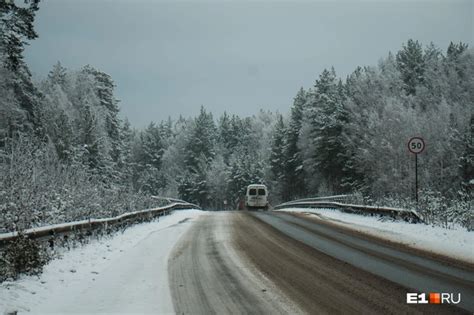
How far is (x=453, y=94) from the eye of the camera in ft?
178

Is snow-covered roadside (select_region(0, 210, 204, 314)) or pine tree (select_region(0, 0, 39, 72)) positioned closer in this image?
snow-covered roadside (select_region(0, 210, 204, 314))

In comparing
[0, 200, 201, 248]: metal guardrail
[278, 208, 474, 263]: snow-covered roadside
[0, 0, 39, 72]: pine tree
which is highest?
[0, 0, 39, 72]: pine tree

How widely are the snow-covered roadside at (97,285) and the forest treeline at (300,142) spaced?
1.75 m

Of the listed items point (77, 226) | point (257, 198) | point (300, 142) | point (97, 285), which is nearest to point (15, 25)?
point (77, 226)

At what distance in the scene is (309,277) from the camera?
7895 millimetres

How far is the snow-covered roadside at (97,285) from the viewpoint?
6406mm

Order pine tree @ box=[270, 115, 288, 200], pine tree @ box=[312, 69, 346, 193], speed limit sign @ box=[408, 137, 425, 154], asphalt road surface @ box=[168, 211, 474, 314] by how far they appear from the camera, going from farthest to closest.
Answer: pine tree @ box=[270, 115, 288, 200] → pine tree @ box=[312, 69, 346, 193] → speed limit sign @ box=[408, 137, 425, 154] → asphalt road surface @ box=[168, 211, 474, 314]

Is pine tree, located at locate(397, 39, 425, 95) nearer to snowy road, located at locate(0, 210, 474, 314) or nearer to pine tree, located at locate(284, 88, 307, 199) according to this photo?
pine tree, located at locate(284, 88, 307, 199)

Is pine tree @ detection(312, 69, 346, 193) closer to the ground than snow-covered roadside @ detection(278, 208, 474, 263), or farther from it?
farther from it

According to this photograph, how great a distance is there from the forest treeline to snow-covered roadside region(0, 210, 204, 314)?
1.75 meters

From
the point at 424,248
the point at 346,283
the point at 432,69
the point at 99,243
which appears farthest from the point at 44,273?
the point at 432,69

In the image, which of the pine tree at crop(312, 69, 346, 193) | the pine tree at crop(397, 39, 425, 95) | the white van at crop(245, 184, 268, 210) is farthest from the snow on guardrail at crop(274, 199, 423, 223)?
the pine tree at crop(397, 39, 425, 95)

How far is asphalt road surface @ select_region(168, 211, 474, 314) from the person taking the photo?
619 centimetres

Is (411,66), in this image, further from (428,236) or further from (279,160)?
(428,236)
